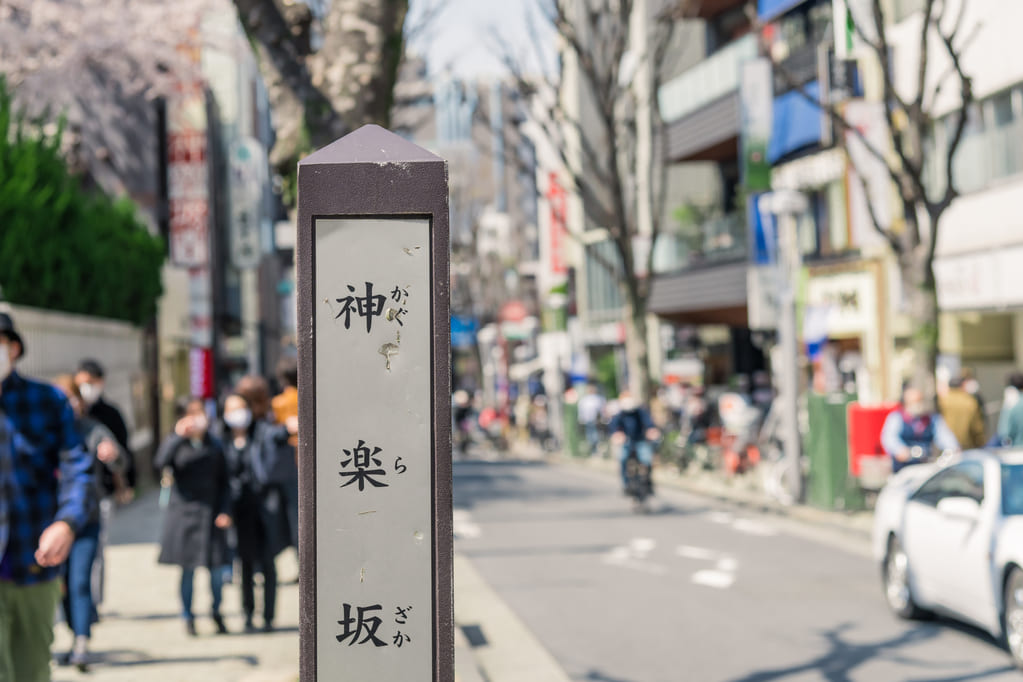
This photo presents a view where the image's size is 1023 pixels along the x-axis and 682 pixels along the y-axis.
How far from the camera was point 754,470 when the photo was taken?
25.4 m

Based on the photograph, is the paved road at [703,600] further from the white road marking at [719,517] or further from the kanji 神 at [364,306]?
the kanji 神 at [364,306]

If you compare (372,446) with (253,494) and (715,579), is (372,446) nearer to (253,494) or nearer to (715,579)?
(253,494)

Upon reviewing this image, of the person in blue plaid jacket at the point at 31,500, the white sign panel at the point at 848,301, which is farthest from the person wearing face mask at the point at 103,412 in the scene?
the white sign panel at the point at 848,301

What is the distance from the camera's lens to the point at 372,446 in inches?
166

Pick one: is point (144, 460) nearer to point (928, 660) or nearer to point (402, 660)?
point (928, 660)

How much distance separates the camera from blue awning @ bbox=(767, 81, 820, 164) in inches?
1152

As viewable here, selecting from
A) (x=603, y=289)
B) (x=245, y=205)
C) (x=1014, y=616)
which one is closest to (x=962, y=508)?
(x=1014, y=616)

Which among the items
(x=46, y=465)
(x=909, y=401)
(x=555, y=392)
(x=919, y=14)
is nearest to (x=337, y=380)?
(x=46, y=465)

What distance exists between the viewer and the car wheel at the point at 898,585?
10641 mm

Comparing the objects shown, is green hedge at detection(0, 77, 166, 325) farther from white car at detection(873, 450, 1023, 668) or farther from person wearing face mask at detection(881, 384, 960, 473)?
white car at detection(873, 450, 1023, 668)

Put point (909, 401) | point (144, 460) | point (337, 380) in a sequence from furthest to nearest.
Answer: point (144, 460)
point (909, 401)
point (337, 380)

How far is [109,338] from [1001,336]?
15693mm

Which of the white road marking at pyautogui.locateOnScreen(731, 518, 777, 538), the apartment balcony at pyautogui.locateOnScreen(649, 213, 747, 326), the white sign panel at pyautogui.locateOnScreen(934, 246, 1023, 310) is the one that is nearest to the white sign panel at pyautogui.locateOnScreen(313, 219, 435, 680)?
the white road marking at pyautogui.locateOnScreen(731, 518, 777, 538)

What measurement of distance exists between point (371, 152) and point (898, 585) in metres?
7.77
